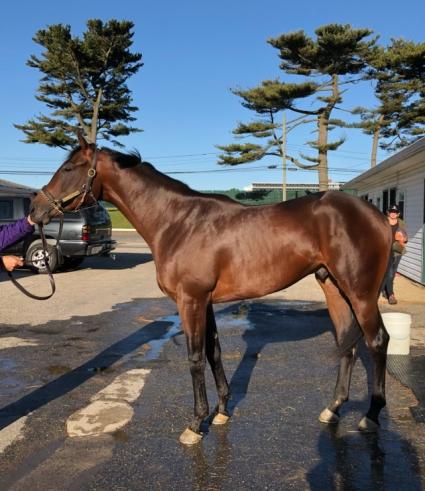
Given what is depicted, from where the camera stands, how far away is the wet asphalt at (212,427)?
3115 millimetres

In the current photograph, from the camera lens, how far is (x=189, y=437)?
3.62 metres

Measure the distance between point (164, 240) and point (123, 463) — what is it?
1.64 metres

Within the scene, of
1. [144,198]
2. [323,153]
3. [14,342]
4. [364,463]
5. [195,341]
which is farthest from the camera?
[323,153]

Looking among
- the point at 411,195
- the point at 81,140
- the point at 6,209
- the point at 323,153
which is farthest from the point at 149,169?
the point at 323,153

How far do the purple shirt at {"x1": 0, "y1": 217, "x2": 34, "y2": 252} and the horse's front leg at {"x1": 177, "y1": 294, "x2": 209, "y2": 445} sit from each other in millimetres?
1219

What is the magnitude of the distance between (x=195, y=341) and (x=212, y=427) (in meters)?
0.76

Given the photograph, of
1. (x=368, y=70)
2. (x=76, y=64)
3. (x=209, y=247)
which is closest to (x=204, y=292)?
(x=209, y=247)

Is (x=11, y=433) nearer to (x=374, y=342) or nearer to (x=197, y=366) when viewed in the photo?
(x=197, y=366)

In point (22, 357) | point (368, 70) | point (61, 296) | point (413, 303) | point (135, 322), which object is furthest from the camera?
point (368, 70)

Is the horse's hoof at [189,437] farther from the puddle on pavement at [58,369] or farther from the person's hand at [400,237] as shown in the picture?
the person's hand at [400,237]

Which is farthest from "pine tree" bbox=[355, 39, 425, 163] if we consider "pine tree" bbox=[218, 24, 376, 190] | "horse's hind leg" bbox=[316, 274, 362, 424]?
"horse's hind leg" bbox=[316, 274, 362, 424]

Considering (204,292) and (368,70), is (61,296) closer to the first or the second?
(204,292)

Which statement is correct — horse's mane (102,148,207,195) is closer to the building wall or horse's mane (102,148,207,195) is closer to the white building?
the white building

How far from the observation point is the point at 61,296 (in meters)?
10.6
